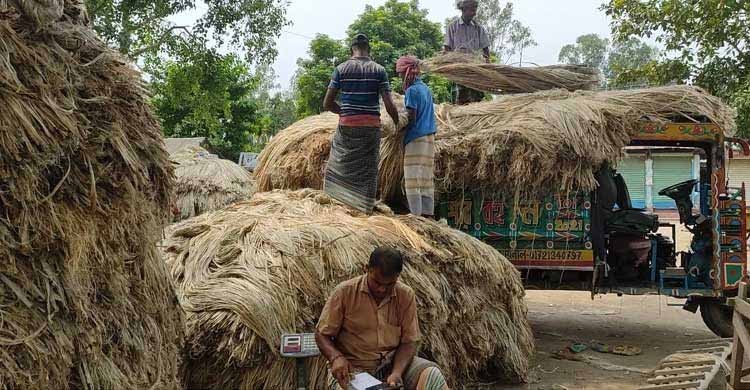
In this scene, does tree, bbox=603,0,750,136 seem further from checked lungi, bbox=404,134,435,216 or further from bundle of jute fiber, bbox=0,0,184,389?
bundle of jute fiber, bbox=0,0,184,389

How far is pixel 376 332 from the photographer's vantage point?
3.94 meters

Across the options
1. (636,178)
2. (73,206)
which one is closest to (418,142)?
(73,206)

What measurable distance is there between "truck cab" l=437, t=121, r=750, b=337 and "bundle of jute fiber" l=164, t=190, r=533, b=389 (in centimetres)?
114

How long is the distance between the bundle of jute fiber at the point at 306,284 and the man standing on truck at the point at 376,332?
1.83 feet

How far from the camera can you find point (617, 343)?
8.28 m

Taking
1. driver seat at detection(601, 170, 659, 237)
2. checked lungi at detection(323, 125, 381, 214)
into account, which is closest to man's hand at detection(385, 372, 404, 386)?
checked lungi at detection(323, 125, 381, 214)

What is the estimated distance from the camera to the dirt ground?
6668 mm

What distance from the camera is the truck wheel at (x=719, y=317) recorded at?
7.60 metres

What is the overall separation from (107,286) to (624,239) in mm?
6256

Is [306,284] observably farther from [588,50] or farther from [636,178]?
[588,50]

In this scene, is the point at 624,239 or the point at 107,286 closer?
the point at 107,286

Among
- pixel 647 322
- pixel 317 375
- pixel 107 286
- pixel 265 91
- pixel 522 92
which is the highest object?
pixel 265 91

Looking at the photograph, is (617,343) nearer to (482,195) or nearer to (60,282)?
(482,195)

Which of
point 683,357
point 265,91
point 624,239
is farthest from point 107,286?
point 265,91
